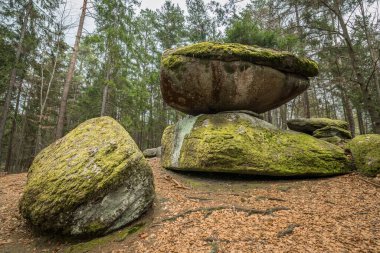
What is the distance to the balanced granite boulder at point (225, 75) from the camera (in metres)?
8.78

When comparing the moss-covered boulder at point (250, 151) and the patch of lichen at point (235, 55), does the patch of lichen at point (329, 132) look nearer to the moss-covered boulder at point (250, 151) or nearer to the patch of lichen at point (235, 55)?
the moss-covered boulder at point (250, 151)

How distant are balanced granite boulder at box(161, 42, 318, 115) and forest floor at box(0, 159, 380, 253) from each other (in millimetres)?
3891

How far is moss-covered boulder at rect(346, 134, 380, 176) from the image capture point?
6.94 m

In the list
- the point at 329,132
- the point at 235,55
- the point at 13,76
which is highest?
the point at 13,76

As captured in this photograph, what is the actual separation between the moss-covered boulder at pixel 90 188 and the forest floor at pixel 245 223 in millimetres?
372

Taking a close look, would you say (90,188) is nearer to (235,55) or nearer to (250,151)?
(250,151)

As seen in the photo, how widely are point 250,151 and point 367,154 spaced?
3.77 metres

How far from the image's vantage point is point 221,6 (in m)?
13.6

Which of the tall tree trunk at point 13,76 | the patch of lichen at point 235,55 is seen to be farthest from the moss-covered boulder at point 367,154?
the tall tree trunk at point 13,76

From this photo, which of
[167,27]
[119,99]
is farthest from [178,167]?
[167,27]

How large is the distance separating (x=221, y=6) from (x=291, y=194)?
11.9m

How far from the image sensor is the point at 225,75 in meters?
8.91

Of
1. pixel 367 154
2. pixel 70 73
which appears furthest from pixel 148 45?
pixel 367 154

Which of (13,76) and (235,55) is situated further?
(13,76)
